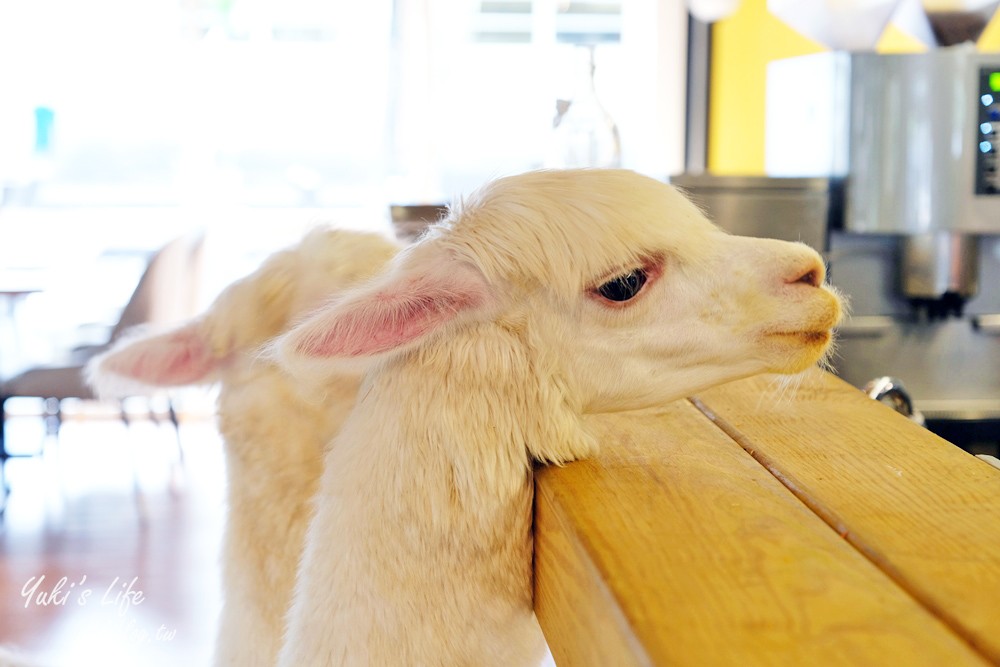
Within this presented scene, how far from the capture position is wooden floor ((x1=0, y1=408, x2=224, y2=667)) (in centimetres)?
A: 296

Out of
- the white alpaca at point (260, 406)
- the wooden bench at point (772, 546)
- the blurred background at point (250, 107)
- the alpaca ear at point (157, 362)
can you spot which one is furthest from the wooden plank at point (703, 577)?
the blurred background at point (250, 107)

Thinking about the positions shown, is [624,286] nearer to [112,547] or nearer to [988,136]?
[988,136]

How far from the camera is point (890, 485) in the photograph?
25.6 inches

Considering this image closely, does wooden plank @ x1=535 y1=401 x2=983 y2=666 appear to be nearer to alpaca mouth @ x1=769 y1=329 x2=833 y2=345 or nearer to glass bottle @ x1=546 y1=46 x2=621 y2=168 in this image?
alpaca mouth @ x1=769 y1=329 x2=833 y2=345

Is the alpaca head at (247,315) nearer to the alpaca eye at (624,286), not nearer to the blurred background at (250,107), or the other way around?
the alpaca eye at (624,286)

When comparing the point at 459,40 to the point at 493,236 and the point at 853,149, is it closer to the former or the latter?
the point at 853,149

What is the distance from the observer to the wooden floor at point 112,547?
2955 millimetres

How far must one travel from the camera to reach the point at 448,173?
222 inches

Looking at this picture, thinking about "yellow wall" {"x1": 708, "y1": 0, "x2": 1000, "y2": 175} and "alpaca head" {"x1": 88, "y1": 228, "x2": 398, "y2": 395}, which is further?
"yellow wall" {"x1": 708, "y1": 0, "x2": 1000, "y2": 175}

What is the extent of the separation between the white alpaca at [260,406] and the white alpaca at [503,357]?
0.84 ft

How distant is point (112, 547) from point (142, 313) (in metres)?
1.04

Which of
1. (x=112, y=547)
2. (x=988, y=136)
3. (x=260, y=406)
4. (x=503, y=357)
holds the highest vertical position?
(x=988, y=136)

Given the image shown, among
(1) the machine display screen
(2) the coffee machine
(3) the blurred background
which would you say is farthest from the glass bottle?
(3) the blurred background

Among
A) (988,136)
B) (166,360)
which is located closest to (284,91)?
(988,136)
